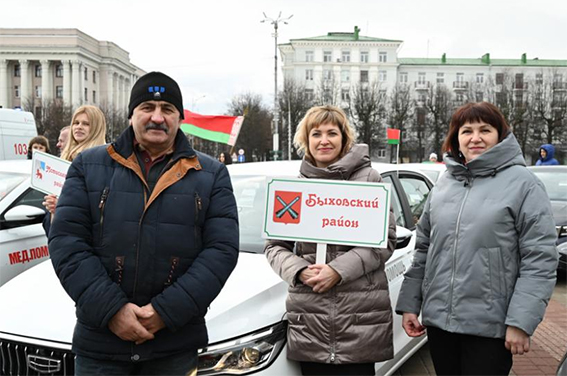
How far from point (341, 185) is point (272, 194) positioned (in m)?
0.37

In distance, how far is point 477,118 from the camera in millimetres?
2807

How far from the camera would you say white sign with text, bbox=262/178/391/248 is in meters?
2.78

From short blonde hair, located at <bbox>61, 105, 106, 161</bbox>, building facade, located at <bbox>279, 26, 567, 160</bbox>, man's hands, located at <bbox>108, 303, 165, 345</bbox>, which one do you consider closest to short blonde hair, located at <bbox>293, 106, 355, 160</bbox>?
man's hands, located at <bbox>108, 303, 165, 345</bbox>

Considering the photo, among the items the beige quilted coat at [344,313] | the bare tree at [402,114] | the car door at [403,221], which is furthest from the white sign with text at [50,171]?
the bare tree at [402,114]

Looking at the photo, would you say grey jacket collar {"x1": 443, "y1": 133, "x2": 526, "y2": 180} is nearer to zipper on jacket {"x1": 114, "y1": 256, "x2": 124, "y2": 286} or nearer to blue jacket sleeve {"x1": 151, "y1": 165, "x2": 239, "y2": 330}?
blue jacket sleeve {"x1": 151, "y1": 165, "x2": 239, "y2": 330}

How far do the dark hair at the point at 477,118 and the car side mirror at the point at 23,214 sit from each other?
385cm

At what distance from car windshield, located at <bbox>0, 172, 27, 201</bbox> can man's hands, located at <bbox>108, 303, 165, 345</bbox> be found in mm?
3661

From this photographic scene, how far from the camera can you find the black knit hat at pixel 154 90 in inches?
92.7

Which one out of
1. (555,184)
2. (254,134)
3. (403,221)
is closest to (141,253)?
(403,221)

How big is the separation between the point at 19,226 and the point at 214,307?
328 centimetres

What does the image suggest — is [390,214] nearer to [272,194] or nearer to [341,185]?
[341,185]

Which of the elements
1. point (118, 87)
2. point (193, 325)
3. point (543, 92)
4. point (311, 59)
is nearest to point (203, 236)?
point (193, 325)

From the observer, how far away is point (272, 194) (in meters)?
2.87

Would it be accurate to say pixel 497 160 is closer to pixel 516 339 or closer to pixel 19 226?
pixel 516 339
